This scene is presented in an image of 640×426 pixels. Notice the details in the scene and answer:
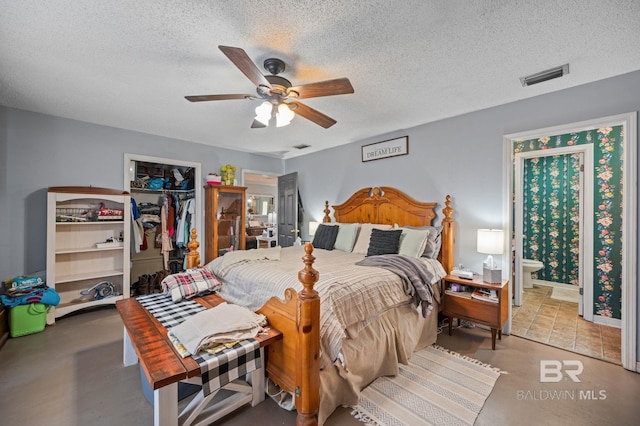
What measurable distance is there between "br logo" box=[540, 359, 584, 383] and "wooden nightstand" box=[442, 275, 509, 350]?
0.39 metres

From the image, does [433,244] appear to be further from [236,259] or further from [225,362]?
[225,362]

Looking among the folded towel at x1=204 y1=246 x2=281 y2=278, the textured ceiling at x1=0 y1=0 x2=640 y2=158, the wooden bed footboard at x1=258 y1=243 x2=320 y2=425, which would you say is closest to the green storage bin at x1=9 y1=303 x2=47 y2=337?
the folded towel at x1=204 y1=246 x2=281 y2=278

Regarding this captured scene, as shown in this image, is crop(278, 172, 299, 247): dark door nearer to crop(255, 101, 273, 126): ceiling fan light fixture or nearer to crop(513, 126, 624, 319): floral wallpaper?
crop(255, 101, 273, 126): ceiling fan light fixture

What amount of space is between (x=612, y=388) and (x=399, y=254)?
1846 mm

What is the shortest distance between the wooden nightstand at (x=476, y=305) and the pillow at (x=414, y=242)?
0.42m

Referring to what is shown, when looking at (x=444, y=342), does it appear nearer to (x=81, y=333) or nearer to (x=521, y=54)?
(x=521, y=54)

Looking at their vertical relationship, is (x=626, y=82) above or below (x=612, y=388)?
above

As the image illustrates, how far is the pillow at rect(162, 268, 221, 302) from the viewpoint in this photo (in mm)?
2398

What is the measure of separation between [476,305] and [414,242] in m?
0.85

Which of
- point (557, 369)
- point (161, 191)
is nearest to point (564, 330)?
point (557, 369)

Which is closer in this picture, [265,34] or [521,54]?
[265,34]

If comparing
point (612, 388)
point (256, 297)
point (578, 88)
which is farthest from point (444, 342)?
point (578, 88)

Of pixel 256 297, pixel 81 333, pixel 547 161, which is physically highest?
pixel 547 161

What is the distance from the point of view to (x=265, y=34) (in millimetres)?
1761
